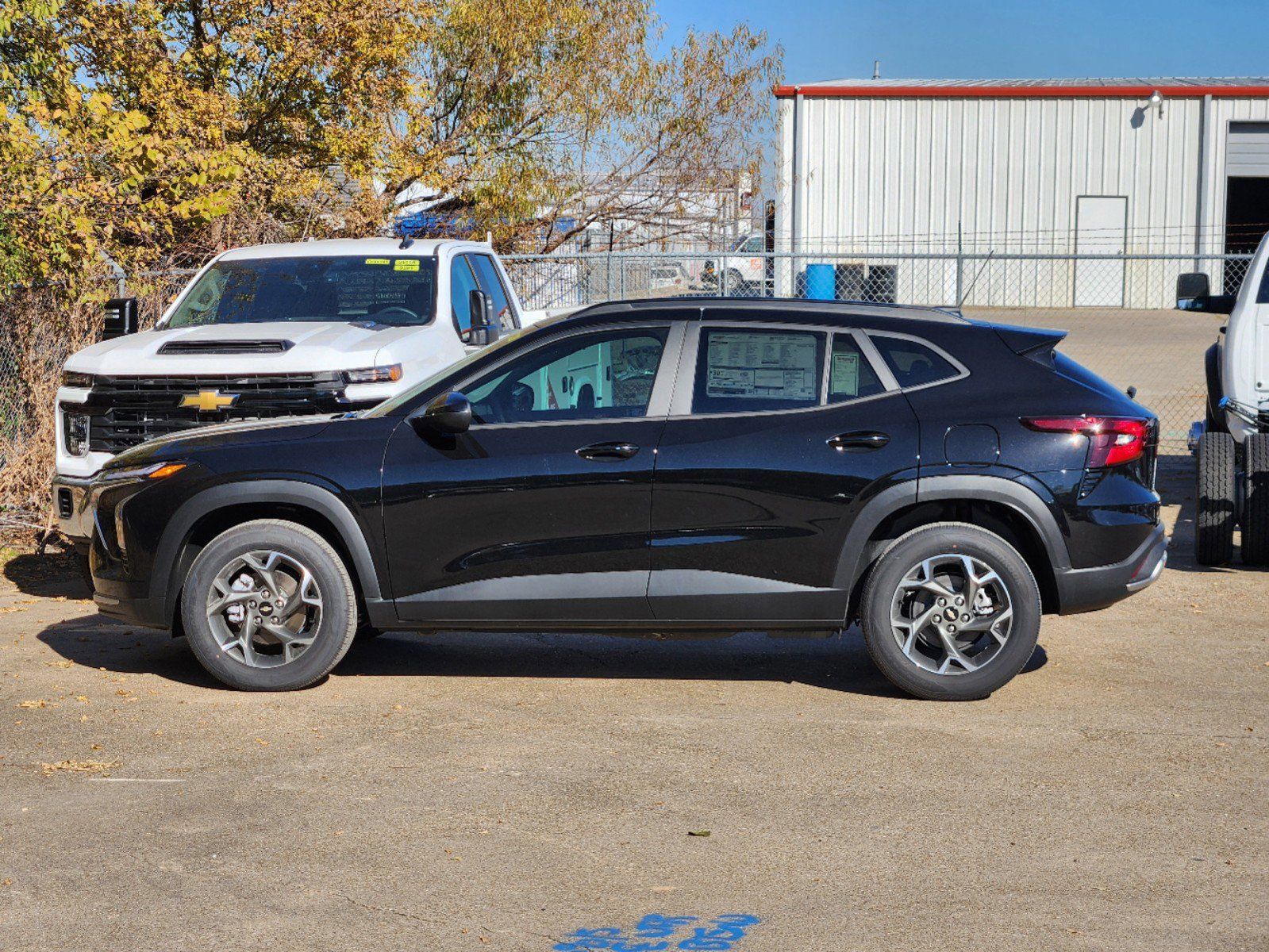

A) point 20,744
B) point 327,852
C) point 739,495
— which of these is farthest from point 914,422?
point 20,744

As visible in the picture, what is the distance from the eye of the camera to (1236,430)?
10250mm

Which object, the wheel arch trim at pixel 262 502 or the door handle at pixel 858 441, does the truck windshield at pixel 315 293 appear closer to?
the wheel arch trim at pixel 262 502

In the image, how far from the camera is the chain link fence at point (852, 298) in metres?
11.9

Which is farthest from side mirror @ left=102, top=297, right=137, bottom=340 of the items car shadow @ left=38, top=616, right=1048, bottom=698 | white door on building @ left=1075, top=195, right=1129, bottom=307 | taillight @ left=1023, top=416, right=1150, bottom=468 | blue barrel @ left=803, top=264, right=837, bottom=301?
white door on building @ left=1075, top=195, right=1129, bottom=307

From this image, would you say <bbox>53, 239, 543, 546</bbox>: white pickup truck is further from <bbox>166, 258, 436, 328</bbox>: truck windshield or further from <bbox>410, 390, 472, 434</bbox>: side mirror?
<bbox>410, 390, 472, 434</bbox>: side mirror

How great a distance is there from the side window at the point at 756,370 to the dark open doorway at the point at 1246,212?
124 feet

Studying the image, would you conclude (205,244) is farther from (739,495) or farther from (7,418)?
(739,495)

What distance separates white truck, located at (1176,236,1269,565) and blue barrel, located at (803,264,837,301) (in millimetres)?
15864

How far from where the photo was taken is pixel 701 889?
4.42 meters

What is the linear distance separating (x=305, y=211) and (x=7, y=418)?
613 cm

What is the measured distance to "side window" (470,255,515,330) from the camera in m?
10.9

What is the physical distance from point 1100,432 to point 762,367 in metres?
1.44

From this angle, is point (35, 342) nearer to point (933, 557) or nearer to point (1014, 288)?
point (933, 557)

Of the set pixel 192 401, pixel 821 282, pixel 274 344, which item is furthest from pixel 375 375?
pixel 821 282
